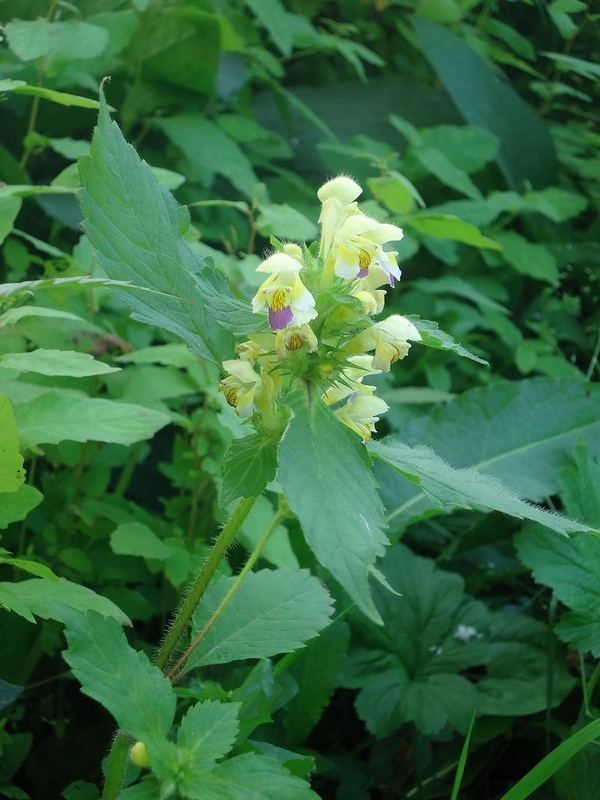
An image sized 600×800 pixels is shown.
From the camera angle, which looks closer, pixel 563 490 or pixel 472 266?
pixel 563 490

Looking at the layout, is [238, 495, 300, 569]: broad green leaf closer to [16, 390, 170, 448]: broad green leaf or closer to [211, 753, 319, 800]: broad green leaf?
[16, 390, 170, 448]: broad green leaf

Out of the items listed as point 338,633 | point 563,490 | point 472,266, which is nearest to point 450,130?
point 472,266

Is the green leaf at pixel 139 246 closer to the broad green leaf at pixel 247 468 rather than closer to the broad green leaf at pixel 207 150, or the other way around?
the broad green leaf at pixel 247 468

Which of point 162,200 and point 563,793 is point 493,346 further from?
point 162,200

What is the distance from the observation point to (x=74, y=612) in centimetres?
67

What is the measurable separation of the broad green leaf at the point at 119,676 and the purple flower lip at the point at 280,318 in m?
0.28

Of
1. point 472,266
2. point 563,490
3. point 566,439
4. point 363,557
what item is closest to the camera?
point 363,557

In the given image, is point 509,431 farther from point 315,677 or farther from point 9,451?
point 9,451

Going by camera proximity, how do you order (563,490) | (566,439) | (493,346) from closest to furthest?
(563,490)
(566,439)
(493,346)

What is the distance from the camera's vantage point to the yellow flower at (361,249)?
25.4 inches

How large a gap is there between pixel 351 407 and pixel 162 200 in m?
0.25

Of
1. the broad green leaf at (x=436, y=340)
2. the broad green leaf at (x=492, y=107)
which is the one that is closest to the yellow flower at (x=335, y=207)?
the broad green leaf at (x=436, y=340)

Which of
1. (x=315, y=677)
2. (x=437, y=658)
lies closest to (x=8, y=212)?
(x=315, y=677)

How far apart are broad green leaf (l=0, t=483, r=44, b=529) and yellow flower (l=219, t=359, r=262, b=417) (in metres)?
0.24
